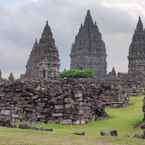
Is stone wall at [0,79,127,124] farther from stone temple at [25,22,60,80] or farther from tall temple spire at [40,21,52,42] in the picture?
tall temple spire at [40,21,52,42]

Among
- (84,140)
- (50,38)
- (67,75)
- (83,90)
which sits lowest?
(84,140)

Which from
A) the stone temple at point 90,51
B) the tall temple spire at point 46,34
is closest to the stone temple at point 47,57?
the tall temple spire at point 46,34

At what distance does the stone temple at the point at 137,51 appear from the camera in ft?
315

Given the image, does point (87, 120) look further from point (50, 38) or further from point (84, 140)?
point (50, 38)

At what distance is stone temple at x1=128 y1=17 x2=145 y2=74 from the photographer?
3775 inches

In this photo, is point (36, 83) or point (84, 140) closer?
point (84, 140)

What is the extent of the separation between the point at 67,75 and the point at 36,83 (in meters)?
47.0

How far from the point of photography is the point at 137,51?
3772 inches

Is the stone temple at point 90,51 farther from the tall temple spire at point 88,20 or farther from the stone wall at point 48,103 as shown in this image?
the stone wall at point 48,103

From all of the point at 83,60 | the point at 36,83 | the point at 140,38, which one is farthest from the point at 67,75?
the point at 36,83

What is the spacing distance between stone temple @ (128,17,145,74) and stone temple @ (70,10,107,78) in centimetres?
1383

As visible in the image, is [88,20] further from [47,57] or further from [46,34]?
[47,57]

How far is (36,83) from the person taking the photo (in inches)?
1101

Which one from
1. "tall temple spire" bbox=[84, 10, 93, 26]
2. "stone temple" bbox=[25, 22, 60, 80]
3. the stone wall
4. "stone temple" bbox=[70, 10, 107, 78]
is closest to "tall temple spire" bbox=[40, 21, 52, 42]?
"stone temple" bbox=[25, 22, 60, 80]
